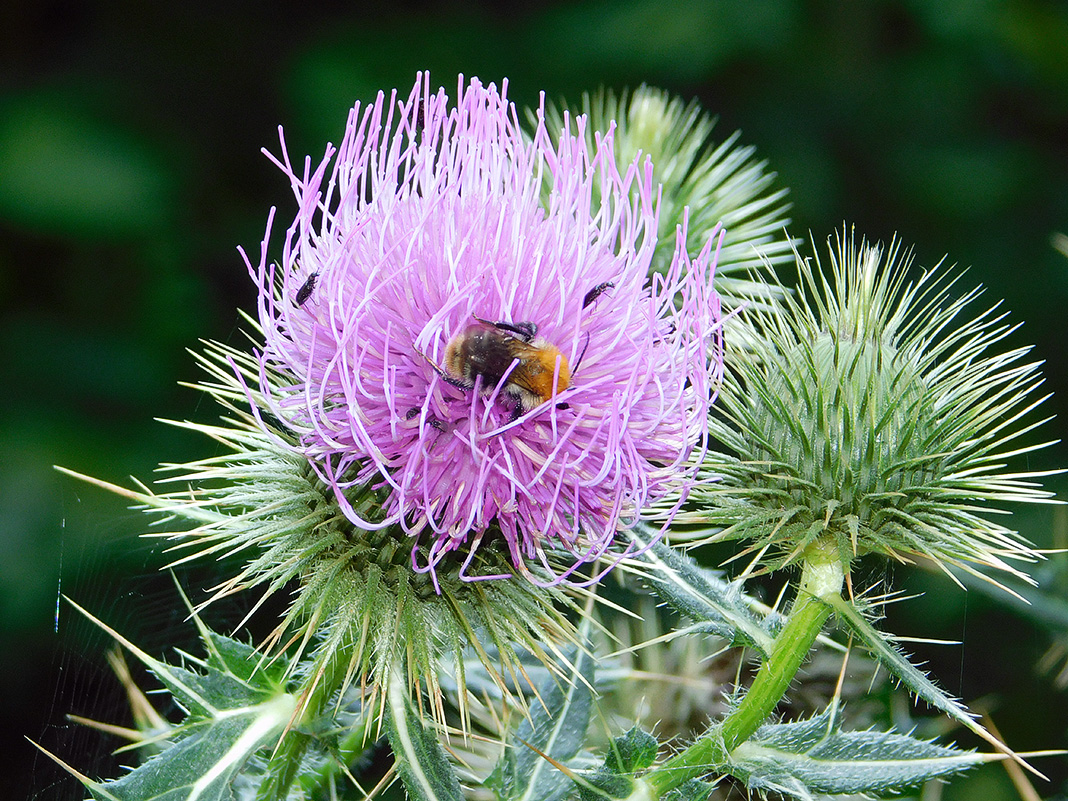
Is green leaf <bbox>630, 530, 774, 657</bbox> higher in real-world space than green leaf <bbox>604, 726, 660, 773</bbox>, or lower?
higher

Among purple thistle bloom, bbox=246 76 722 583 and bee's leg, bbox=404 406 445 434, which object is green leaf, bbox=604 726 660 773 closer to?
purple thistle bloom, bbox=246 76 722 583

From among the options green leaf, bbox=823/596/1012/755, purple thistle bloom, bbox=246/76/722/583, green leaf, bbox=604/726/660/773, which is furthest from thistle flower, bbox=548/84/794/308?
green leaf, bbox=604/726/660/773

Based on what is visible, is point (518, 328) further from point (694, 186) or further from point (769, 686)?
point (694, 186)

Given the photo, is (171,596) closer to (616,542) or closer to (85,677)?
(85,677)

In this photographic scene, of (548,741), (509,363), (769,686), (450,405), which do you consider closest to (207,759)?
(548,741)

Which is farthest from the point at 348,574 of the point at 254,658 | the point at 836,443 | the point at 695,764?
the point at 836,443

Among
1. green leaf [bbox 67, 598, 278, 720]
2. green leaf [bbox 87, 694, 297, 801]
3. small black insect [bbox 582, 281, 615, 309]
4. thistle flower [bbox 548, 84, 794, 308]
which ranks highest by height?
thistle flower [bbox 548, 84, 794, 308]
